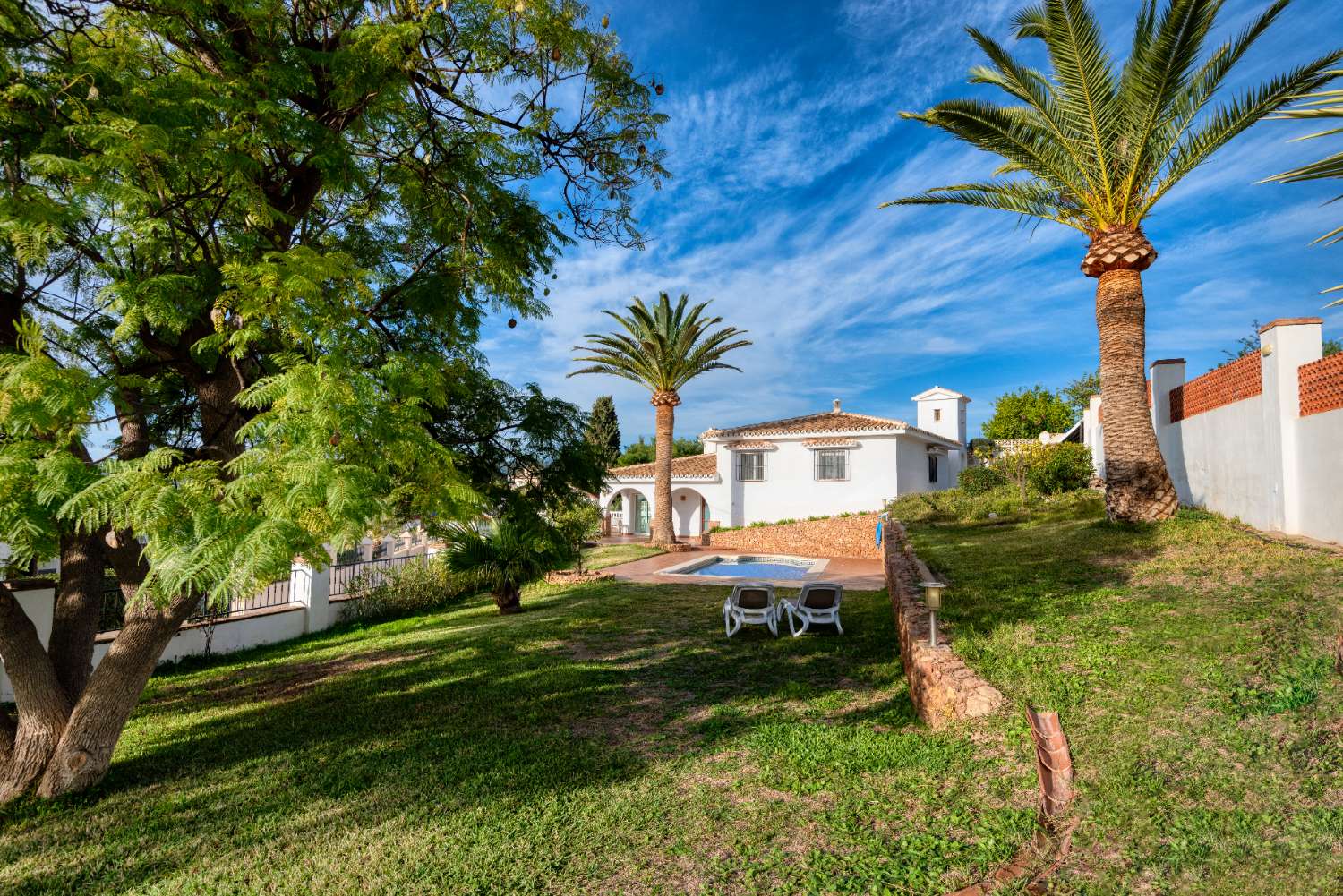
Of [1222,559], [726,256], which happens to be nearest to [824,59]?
[726,256]

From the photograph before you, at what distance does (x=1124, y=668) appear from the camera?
5652mm

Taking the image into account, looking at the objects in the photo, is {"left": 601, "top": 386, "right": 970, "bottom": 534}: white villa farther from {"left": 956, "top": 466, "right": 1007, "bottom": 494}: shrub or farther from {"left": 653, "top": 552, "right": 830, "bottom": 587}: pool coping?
{"left": 653, "top": 552, "right": 830, "bottom": 587}: pool coping

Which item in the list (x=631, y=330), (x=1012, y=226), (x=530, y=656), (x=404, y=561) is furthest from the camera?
(x=631, y=330)

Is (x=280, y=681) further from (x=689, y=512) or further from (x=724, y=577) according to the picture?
(x=689, y=512)

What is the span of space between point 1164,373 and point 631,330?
Answer: 18307mm

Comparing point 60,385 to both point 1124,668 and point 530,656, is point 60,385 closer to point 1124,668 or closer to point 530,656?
point 530,656

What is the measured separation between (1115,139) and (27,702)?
54.0ft

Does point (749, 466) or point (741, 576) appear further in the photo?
point (749, 466)

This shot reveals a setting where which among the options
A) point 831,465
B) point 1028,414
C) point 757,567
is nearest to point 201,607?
point 757,567

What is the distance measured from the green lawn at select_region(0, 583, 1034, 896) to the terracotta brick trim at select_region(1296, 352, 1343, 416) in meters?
6.96

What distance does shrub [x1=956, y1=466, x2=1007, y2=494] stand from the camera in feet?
87.7

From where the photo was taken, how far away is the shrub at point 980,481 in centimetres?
2672

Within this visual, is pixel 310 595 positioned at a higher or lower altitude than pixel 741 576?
higher

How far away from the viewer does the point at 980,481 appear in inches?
1062
